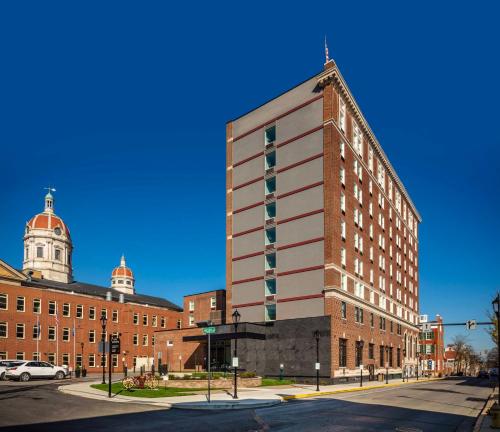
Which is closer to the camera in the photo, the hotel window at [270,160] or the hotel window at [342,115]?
the hotel window at [342,115]

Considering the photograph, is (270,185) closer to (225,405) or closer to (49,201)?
(225,405)

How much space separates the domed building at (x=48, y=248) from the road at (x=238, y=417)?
91.0 meters

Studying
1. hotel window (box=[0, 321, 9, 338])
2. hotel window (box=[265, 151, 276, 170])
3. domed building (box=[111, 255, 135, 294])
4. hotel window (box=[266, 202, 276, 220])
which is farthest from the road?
domed building (box=[111, 255, 135, 294])

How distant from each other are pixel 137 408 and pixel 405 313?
6878 centimetres

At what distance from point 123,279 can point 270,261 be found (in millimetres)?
101730

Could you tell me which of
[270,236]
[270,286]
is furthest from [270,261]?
[270,236]

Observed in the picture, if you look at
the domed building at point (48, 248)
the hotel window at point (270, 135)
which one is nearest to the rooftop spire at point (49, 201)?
the domed building at point (48, 248)

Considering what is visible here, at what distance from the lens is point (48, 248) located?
117938mm

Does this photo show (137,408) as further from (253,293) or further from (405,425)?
(253,293)

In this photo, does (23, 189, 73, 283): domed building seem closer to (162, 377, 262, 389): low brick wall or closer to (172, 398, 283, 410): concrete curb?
(162, 377, 262, 389): low brick wall

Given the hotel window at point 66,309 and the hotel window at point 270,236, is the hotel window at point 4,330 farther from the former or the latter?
the hotel window at point 270,236

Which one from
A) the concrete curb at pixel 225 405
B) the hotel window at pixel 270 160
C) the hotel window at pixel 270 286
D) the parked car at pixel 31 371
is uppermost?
the hotel window at pixel 270 160

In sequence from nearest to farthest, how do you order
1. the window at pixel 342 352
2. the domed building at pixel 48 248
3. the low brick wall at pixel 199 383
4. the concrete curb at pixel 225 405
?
the concrete curb at pixel 225 405
the low brick wall at pixel 199 383
the window at pixel 342 352
the domed building at pixel 48 248

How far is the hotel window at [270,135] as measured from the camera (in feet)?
205
